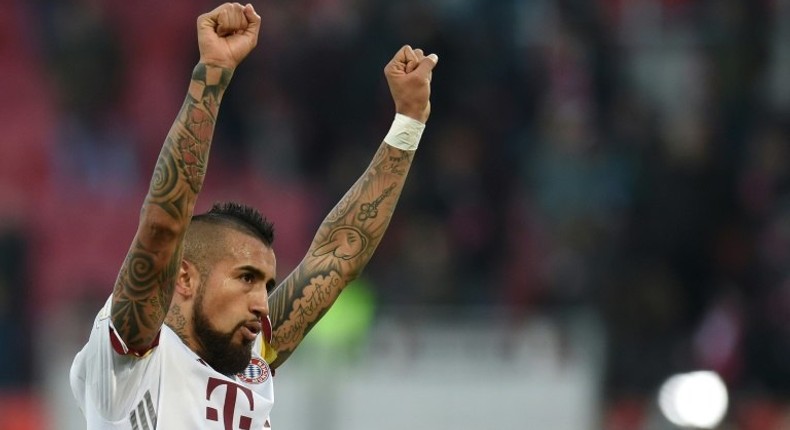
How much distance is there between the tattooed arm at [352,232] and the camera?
208 inches

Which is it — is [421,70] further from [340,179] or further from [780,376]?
[340,179]

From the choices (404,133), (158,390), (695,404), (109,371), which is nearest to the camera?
(109,371)

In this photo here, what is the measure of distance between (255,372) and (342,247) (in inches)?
27.6

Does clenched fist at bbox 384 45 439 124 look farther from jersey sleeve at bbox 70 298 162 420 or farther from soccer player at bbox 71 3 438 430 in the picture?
jersey sleeve at bbox 70 298 162 420

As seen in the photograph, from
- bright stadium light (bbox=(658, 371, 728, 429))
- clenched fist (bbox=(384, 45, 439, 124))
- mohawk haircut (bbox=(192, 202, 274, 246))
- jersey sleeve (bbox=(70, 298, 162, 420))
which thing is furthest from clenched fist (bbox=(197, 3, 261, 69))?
bright stadium light (bbox=(658, 371, 728, 429))

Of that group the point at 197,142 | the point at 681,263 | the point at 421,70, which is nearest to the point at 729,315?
the point at 681,263

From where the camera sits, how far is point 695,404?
8250 millimetres

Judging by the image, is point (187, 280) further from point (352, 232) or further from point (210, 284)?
point (352, 232)

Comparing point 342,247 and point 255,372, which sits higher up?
point 342,247

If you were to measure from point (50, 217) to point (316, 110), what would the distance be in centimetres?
237

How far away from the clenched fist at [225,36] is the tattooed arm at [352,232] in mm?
993

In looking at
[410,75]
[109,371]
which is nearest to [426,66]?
[410,75]

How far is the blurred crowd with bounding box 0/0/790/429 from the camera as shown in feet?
38.5

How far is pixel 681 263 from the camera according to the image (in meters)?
11.9
